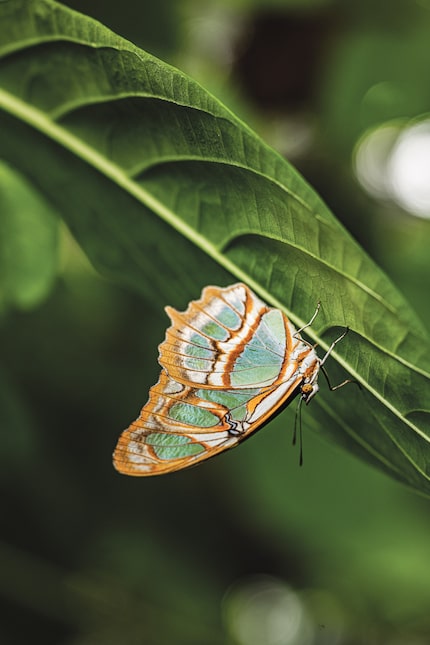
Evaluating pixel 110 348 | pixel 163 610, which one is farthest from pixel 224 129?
pixel 163 610

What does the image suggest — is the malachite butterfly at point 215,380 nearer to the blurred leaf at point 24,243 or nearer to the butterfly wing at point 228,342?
the butterfly wing at point 228,342

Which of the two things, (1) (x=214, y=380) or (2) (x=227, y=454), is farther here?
(2) (x=227, y=454)

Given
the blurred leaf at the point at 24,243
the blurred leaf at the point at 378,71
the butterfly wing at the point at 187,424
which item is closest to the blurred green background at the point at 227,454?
the blurred leaf at the point at 378,71

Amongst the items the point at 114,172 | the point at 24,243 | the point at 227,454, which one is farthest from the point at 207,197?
the point at 227,454

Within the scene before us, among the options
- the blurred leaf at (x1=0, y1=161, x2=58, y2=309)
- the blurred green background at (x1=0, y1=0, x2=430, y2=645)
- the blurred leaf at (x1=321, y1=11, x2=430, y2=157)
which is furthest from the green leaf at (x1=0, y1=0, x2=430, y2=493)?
the blurred leaf at (x1=321, y1=11, x2=430, y2=157)

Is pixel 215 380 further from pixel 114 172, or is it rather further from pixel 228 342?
pixel 114 172

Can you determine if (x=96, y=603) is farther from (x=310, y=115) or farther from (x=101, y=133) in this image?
(x=101, y=133)
